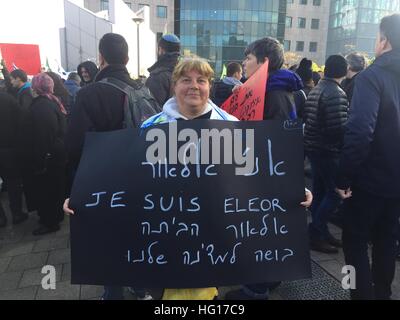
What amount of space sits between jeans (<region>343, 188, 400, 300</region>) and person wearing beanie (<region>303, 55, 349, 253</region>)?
101 centimetres

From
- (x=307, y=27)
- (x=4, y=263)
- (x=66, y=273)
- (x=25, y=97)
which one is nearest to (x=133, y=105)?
(x=66, y=273)

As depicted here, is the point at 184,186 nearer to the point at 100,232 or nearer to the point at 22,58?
the point at 100,232

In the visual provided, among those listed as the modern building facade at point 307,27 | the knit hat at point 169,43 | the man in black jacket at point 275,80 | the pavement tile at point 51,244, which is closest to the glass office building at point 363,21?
the modern building facade at point 307,27

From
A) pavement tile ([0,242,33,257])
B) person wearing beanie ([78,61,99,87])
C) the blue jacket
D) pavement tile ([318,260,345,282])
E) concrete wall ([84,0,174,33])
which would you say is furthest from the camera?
concrete wall ([84,0,174,33])

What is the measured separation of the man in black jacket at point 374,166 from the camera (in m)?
2.25

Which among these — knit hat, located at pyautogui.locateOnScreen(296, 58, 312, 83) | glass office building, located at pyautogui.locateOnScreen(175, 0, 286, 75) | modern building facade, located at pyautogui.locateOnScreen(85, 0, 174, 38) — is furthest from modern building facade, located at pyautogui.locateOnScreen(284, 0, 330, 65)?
knit hat, located at pyautogui.locateOnScreen(296, 58, 312, 83)

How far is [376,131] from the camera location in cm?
232

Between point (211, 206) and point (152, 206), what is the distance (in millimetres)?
286

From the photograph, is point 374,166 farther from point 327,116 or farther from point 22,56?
point 22,56

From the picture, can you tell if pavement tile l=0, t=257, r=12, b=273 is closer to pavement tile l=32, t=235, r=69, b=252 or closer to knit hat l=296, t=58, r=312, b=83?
pavement tile l=32, t=235, r=69, b=252

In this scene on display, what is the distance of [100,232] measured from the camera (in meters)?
1.74

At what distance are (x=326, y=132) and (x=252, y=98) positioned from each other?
1281 millimetres

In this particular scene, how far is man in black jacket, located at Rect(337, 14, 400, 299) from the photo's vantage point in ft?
7.39
